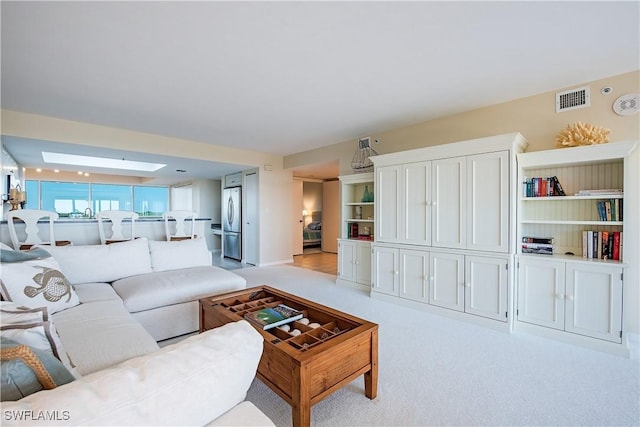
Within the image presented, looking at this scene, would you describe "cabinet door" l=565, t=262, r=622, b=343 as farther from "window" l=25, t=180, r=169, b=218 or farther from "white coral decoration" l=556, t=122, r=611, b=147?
"window" l=25, t=180, r=169, b=218

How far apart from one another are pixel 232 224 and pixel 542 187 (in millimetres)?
5992

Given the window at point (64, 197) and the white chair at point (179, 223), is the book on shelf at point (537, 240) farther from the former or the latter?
the window at point (64, 197)

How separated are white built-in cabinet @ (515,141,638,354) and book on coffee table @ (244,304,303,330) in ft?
7.40

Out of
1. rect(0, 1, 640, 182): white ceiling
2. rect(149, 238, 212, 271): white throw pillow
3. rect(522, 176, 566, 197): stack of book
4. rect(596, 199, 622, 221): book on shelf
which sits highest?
rect(0, 1, 640, 182): white ceiling

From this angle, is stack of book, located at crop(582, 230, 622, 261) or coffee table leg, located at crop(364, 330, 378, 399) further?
stack of book, located at crop(582, 230, 622, 261)

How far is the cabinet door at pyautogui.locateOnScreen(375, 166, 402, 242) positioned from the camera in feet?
12.0

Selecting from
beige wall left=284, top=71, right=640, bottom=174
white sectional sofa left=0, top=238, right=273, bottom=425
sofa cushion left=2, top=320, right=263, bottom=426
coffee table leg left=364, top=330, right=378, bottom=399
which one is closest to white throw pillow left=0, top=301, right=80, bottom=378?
white sectional sofa left=0, top=238, right=273, bottom=425

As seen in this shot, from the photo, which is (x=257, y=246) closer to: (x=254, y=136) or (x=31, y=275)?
(x=254, y=136)

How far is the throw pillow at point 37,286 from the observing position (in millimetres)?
1657

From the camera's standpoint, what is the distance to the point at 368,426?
61.3 inches

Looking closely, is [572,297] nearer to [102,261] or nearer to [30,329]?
[30,329]

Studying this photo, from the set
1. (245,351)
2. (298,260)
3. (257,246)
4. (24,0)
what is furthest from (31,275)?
(298,260)

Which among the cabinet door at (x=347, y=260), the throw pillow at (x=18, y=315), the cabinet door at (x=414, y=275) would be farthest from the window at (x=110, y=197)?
the throw pillow at (x=18, y=315)

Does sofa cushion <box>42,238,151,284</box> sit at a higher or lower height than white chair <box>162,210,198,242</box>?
lower
